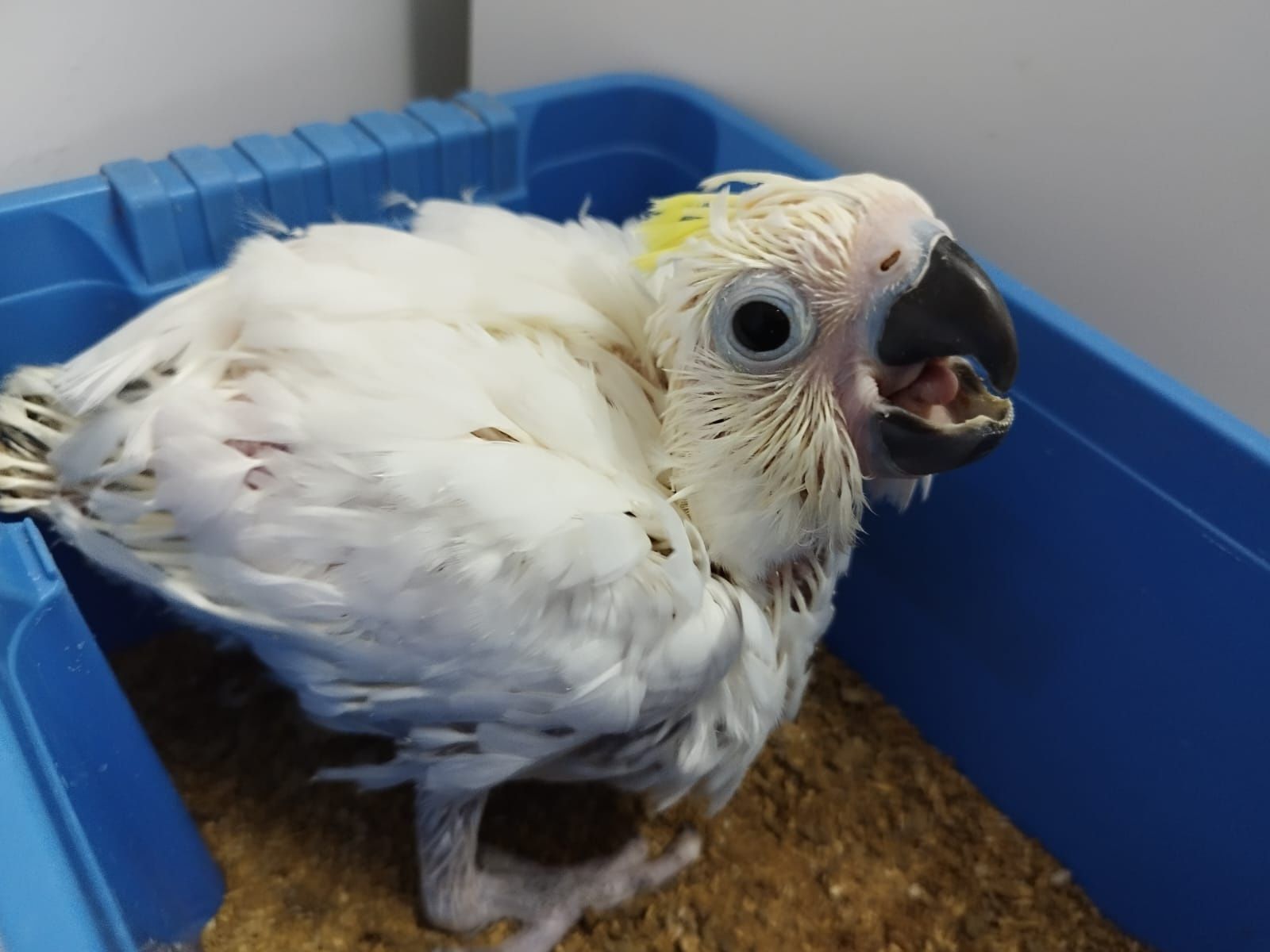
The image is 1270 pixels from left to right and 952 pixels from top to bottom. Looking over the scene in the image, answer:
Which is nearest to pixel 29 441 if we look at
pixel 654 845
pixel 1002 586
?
pixel 654 845

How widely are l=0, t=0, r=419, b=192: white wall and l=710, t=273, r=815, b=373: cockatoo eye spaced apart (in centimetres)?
77

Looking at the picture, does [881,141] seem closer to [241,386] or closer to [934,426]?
[934,426]

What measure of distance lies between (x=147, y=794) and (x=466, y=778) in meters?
0.24

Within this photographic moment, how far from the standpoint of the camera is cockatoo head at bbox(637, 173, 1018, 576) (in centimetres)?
64

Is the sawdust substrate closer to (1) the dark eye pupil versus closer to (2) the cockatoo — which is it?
(2) the cockatoo

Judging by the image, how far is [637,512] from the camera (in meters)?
0.68

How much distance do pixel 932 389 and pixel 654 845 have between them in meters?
0.57

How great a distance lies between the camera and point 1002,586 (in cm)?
101

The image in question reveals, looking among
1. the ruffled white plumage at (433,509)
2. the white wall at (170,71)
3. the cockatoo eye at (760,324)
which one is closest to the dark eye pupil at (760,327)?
the cockatoo eye at (760,324)

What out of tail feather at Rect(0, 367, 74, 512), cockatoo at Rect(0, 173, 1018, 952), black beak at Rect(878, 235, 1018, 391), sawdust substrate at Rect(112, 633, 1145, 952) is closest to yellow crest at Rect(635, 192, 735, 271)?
cockatoo at Rect(0, 173, 1018, 952)

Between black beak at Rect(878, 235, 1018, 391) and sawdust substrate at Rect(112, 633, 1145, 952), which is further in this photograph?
sawdust substrate at Rect(112, 633, 1145, 952)

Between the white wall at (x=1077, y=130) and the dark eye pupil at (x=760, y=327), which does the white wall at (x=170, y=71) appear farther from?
the dark eye pupil at (x=760, y=327)

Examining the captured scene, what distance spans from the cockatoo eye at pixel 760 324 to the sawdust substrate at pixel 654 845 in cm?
57

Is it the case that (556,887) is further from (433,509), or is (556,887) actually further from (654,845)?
(433,509)
